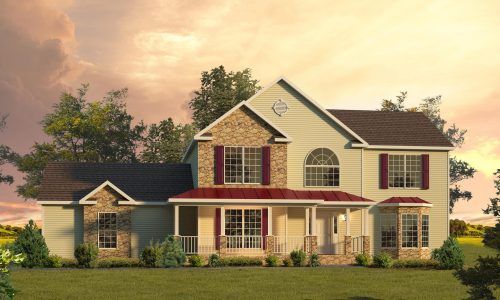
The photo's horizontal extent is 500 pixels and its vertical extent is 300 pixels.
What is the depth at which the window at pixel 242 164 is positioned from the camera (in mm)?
41562

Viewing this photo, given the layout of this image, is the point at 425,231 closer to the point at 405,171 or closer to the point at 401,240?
the point at 401,240

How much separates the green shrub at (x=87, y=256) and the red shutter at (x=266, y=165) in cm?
955

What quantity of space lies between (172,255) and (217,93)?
2565cm

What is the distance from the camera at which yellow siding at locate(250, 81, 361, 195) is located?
142 ft

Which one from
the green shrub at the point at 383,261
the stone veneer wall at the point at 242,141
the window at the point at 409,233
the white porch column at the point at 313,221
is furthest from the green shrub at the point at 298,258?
the window at the point at 409,233

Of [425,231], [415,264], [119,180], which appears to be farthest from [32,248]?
[425,231]

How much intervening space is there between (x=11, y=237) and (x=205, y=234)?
35.8 m

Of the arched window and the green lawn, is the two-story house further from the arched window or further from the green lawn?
the green lawn

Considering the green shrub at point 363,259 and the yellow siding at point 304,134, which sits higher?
the yellow siding at point 304,134

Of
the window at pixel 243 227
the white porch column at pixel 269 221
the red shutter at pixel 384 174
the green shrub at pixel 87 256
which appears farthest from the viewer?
the red shutter at pixel 384 174

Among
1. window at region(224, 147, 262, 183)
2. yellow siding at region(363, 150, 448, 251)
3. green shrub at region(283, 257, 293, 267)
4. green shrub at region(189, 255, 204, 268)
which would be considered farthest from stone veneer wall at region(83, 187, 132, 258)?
yellow siding at region(363, 150, 448, 251)

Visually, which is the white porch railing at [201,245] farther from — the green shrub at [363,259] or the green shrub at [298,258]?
the green shrub at [363,259]

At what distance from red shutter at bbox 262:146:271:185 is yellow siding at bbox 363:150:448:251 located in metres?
5.96

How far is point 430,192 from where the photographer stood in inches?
1780
